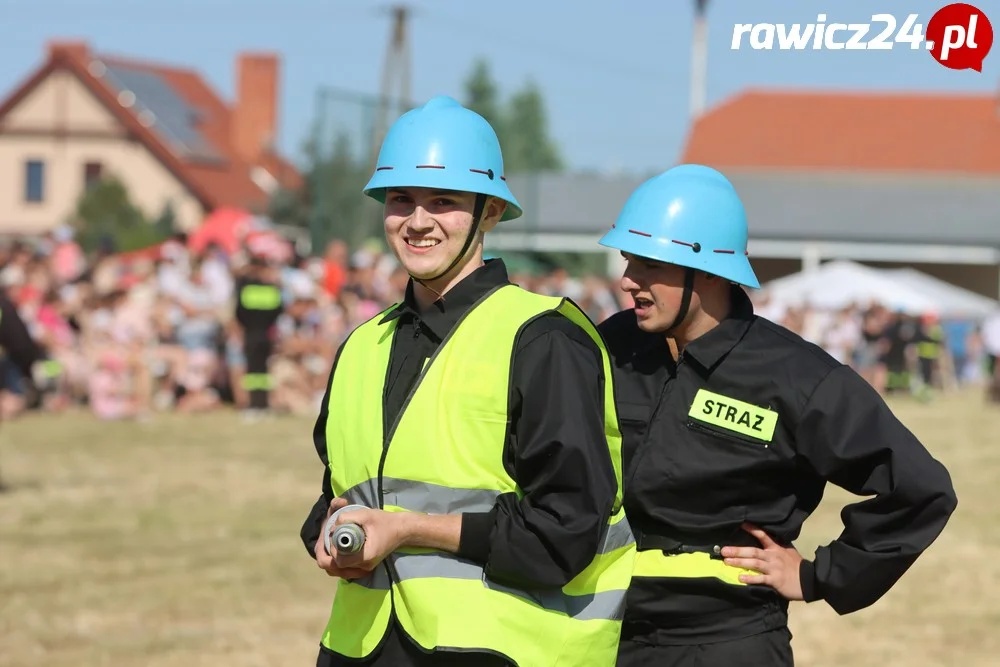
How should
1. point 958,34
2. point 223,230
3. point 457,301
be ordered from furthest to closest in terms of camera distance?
point 223,230, point 958,34, point 457,301

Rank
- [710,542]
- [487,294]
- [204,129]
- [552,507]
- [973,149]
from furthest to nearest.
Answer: [204,129] < [973,149] < [710,542] < [487,294] < [552,507]

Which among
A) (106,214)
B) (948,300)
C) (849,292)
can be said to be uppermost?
(106,214)

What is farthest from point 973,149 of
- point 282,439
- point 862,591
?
point 862,591

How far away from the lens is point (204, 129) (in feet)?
206

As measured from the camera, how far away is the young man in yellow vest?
315 centimetres

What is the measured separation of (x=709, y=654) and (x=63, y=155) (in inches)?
2100

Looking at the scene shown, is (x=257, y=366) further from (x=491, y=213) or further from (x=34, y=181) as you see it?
(x=34, y=181)

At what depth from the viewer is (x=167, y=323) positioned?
1864 cm

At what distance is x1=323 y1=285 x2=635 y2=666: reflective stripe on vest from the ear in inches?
7.1

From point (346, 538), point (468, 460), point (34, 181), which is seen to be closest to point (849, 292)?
point (468, 460)

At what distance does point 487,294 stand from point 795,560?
3.90 ft

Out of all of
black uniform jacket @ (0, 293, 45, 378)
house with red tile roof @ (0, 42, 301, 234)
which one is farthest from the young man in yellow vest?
house with red tile roof @ (0, 42, 301, 234)

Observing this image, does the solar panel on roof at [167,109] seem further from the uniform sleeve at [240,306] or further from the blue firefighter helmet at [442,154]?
the blue firefighter helmet at [442,154]

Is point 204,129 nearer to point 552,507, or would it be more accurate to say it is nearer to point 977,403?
point 977,403
